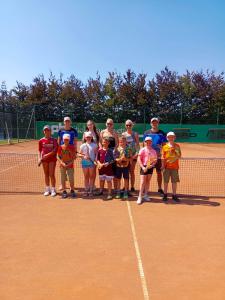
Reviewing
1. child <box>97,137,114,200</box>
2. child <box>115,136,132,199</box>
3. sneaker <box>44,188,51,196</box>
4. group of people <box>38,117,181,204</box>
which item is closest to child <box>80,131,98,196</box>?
group of people <box>38,117,181,204</box>

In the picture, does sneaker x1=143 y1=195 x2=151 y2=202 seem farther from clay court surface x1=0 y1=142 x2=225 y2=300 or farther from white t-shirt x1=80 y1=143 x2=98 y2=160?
white t-shirt x1=80 y1=143 x2=98 y2=160

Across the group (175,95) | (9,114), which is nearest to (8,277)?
(9,114)

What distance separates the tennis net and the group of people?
3.64 ft

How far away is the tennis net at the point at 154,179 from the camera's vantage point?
9291 mm

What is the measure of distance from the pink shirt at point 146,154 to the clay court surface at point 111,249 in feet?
3.02

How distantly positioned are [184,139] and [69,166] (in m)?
28.0

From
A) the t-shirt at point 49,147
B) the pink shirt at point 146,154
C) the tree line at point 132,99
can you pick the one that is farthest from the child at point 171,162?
the tree line at point 132,99

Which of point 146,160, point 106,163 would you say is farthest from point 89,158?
point 146,160

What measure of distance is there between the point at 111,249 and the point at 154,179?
630cm

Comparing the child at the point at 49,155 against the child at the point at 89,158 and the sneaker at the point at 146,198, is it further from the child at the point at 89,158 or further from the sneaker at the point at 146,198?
the sneaker at the point at 146,198

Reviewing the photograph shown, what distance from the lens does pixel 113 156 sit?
8219 millimetres

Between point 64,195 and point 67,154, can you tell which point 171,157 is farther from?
point 64,195

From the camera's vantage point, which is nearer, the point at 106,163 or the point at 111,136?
the point at 106,163

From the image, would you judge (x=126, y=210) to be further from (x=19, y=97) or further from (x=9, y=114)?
(x=19, y=97)
